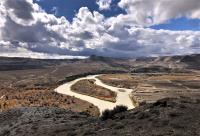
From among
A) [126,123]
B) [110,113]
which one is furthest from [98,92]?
[126,123]

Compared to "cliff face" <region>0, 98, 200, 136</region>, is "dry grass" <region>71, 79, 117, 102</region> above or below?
below

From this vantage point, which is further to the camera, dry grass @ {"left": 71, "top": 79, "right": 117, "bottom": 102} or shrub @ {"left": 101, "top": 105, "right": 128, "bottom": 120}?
dry grass @ {"left": 71, "top": 79, "right": 117, "bottom": 102}

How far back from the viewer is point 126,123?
23250 millimetres

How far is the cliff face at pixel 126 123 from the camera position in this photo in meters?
21.2

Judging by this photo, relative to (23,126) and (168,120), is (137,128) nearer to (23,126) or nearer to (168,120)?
(168,120)

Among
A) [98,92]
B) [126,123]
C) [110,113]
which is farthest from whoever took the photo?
[98,92]

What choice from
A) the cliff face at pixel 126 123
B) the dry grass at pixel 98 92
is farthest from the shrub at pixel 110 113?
the dry grass at pixel 98 92

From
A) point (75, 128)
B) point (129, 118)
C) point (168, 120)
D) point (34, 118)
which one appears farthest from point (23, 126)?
point (168, 120)

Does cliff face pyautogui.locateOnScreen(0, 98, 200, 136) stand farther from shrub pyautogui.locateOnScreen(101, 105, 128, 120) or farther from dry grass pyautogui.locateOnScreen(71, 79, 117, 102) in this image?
dry grass pyautogui.locateOnScreen(71, 79, 117, 102)

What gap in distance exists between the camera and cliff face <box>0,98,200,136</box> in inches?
836

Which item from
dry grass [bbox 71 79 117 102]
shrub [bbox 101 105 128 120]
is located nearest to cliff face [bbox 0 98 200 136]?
shrub [bbox 101 105 128 120]

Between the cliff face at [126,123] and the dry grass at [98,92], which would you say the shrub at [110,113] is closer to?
the cliff face at [126,123]

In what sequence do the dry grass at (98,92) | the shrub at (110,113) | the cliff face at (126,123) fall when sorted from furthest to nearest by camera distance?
1. the dry grass at (98,92)
2. the shrub at (110,113)
3. the cliff face at (126,123)

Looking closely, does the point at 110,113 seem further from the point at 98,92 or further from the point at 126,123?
the point at 98,92
